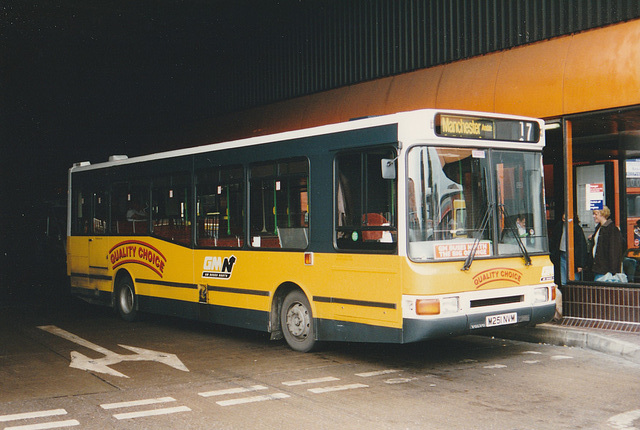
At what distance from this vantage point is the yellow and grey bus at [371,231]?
7840mm

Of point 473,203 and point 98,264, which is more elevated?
point 473,203

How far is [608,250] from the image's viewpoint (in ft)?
37.4

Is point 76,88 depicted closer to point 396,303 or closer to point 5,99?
point 5,99

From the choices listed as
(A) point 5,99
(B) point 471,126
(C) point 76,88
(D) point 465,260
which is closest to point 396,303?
(D) point 465,260

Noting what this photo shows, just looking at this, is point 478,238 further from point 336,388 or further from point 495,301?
point 336,388

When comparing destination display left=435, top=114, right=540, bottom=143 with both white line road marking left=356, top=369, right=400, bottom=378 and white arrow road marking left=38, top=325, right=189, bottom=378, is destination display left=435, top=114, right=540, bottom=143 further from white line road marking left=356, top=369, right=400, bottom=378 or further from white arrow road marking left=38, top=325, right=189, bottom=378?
white arrow road marking left=38, top=325, right=189, bottom=378

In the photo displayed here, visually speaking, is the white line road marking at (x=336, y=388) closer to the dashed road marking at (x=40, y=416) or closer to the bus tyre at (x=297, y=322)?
the bus tyre at (x=297, y=322)

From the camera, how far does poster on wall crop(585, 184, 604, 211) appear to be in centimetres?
1253

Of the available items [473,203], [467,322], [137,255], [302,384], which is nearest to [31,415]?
[302,384]

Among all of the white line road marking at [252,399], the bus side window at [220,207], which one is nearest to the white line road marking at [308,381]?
the white line road marking at [252,399]

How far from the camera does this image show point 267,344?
1035cm

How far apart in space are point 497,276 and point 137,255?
267 inches

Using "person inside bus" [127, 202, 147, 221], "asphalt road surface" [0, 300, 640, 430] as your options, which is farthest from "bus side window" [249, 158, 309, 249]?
"person inside bus" [127, 202, 147, 221]

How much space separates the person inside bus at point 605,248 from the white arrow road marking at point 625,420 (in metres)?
5.36
